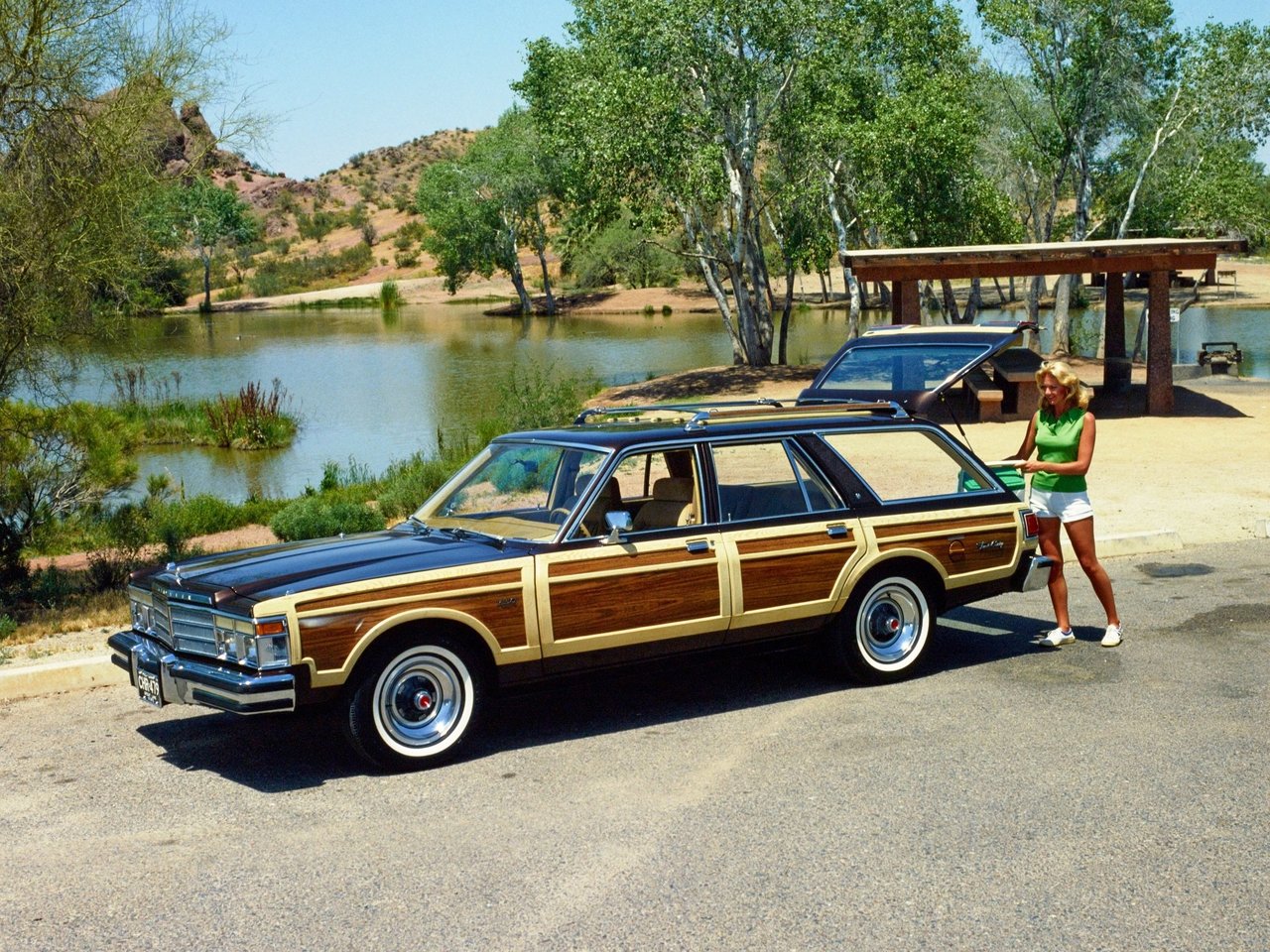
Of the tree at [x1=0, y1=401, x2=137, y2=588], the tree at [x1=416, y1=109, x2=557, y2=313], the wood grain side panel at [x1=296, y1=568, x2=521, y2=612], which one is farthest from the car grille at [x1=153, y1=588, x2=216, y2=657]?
the tree at [x1=416, y1=109, x2=557, y2=313]

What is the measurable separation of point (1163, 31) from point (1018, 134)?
8.90 meters

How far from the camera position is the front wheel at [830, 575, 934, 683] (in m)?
7.99

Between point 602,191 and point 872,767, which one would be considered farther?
point 602,191

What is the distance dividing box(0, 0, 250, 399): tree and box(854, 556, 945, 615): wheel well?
6.95 m

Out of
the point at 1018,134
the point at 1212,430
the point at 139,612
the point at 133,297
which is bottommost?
the point at 1212,430

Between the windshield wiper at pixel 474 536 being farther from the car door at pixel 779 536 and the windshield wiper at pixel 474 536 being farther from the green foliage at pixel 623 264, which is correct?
the green foliage at pixel 623 264

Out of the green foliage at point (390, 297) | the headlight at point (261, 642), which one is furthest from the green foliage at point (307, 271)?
the headlight at point (261, 642)

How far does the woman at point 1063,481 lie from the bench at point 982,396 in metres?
14.9

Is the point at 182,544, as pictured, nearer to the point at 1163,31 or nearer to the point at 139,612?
the point at 139,612

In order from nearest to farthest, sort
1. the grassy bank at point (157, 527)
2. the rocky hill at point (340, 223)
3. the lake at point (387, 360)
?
1. the grassy bank at point (157, 527)
2. the lake at point (387, 360)
3. the rocky hill at point (340, 223)

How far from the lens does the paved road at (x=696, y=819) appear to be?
4.91 metres

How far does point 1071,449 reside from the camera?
874 centimetres

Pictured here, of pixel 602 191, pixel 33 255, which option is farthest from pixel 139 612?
pixel 602 191

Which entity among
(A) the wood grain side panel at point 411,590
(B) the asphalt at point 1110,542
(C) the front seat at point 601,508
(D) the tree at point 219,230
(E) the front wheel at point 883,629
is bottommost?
(B) the asphalt at point 1110,542
